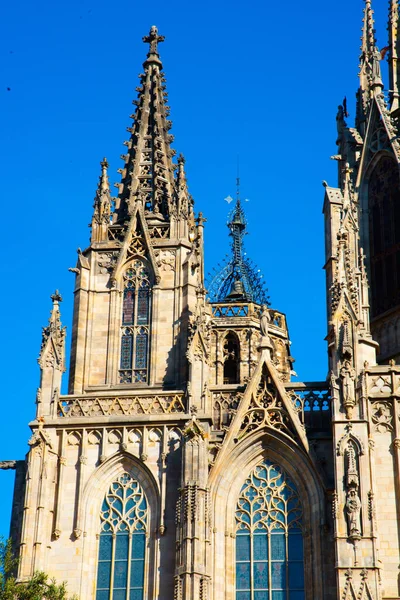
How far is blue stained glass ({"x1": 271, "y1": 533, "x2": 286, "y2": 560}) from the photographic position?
121ft

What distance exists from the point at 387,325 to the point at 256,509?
9.12 metres

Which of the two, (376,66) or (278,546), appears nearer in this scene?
(278,546)

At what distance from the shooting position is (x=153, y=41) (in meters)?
48.2

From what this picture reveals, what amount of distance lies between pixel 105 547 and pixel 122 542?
0.47 meters

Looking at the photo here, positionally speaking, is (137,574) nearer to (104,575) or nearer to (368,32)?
(104,575)

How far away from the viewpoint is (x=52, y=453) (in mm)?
38281

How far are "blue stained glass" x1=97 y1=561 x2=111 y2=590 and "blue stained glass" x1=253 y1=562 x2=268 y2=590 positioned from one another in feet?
12.7

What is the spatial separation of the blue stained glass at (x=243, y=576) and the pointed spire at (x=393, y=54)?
60.6 feet

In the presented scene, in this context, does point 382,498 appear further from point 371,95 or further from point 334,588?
point 371,95

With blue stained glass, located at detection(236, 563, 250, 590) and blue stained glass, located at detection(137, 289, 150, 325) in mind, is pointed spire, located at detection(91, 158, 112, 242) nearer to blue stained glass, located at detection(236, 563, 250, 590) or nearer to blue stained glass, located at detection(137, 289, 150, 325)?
blue stained glass, located at detection(137, 289, 150, 325)

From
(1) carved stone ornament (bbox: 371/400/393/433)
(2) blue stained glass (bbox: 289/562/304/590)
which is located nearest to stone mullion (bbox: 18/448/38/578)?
(2) blue stained glass (bbox: 289/562/304/590)

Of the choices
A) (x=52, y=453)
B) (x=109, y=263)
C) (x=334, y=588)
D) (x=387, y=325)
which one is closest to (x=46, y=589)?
(x=52, y=453)

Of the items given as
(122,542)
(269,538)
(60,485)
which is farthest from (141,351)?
(269,538)

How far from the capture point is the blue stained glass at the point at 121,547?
37281 millimetres
